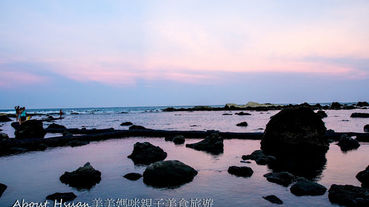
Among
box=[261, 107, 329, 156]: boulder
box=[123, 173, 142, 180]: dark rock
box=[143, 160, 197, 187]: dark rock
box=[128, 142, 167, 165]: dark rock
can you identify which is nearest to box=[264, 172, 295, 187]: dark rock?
box=[143, 160, 197, 187]: dark rock

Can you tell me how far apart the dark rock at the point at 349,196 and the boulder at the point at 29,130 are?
120ft

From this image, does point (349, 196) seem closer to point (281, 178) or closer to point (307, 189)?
point (307, 189)

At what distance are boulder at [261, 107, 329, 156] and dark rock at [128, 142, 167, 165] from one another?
407 inches

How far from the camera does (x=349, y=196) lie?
12.7 m

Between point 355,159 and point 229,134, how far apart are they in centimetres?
1745

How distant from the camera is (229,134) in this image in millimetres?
38688

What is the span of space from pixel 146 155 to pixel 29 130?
74.4 ft

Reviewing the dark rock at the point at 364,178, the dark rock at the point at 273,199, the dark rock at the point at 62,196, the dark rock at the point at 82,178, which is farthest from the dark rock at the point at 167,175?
the dark rock at the point at 364,178

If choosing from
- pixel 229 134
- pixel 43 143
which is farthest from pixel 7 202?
pixel 229 134

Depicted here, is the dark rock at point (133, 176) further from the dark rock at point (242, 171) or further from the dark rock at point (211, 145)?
the dark rock at point (211, 145)

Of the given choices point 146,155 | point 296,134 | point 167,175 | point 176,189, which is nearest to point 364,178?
point 176,189

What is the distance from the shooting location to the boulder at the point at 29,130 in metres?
37.8

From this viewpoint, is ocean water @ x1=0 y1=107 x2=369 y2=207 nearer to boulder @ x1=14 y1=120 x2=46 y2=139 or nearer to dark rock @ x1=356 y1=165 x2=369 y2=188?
dark rock @ x1=356 y1=165 x2=369 y2=188

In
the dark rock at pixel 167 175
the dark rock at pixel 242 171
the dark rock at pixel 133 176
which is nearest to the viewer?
the dark rock at pixel 167 175
